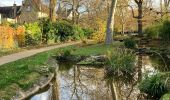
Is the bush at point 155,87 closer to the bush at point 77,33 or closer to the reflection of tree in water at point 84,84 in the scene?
the reflection of tree in water at point 84,84

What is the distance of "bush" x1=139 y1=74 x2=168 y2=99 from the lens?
516 inches

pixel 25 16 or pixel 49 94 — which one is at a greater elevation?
pixel 25 16

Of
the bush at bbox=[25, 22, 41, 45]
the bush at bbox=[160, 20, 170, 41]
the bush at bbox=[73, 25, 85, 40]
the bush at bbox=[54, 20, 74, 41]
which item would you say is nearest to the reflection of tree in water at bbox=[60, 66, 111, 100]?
the bush at bbox=[25, 22, 41, 45]

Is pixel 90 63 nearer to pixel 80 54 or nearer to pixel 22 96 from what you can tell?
pixel 80 54

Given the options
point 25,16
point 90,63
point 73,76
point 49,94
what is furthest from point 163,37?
point 25,16

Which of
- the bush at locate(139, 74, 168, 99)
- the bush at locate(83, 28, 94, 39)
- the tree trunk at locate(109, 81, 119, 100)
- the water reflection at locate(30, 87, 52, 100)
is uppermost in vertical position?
the bush at locate(83, 28, 94, 39)

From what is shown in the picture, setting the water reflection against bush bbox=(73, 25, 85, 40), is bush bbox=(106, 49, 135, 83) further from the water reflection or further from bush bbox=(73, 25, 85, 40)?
bush bbox=(73, 25, 85, 40)

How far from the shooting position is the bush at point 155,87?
43.0 ft

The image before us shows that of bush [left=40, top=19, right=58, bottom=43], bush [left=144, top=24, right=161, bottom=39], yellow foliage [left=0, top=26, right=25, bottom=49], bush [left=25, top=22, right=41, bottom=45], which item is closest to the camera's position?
yellow foliage [left=0, top=26, right=25, bottom=49]

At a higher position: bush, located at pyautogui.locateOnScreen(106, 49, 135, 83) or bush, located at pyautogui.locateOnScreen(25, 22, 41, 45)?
bush, located at pyautogui.locateOnScreen(25, 22, 41, 45)

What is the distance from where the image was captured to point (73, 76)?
19.2m

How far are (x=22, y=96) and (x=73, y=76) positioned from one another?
→ 621 cm

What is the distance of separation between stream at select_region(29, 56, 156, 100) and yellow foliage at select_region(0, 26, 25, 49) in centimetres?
711

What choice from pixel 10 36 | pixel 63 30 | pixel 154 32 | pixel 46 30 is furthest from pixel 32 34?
pixel 154 32
